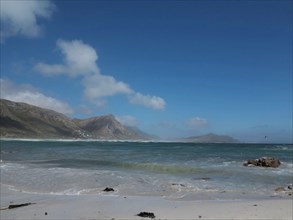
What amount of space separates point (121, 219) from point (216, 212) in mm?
3220

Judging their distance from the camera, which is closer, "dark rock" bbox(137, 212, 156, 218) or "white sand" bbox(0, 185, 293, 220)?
"dark rock" bbox(137, 212, 156, 218)

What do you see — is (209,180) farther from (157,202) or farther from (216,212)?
(216,212)

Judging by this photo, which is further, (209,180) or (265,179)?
(265,179)

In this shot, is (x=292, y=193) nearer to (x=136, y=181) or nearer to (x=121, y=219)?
(x=136, y=181)

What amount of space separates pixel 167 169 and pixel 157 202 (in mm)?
17422

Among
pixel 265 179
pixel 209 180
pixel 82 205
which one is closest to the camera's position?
Result: pixel 82 205

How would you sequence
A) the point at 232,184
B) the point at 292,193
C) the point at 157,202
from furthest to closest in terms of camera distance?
the point at 232,184 → the point at 292,193 → the point at 157,202

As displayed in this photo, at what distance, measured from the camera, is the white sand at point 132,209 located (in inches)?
466

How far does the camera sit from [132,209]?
1309 cm

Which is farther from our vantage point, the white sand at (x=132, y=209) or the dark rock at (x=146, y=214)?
the white sand at (x=132, y=209)

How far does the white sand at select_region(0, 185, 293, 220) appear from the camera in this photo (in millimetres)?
11828

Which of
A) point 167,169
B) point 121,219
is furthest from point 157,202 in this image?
point 167,169

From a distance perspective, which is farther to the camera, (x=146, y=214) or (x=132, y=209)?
(x=132, y=209)

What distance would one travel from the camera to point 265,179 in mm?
25641
